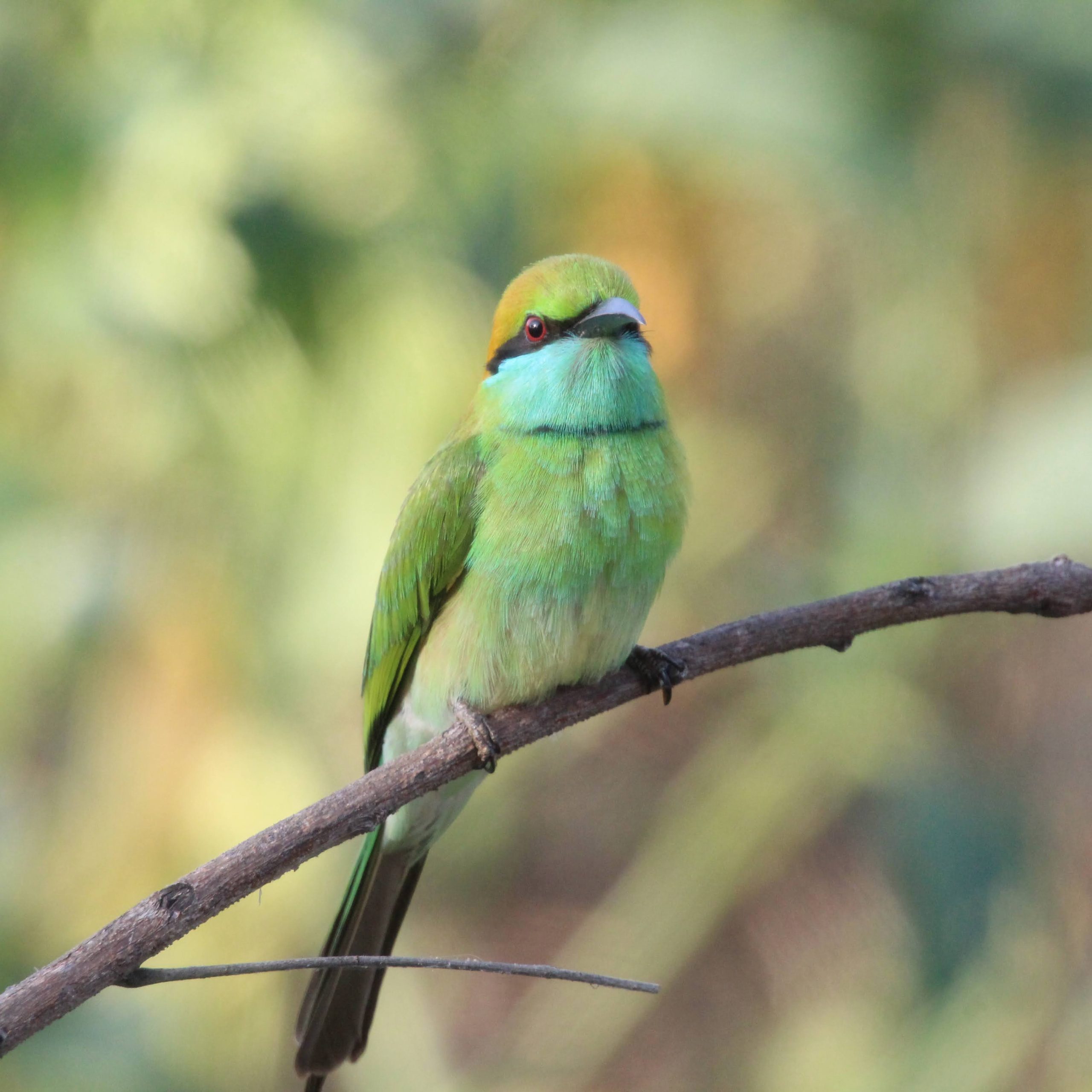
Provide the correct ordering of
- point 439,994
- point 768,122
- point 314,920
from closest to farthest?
point 768,122
point 314,920
point 439,994

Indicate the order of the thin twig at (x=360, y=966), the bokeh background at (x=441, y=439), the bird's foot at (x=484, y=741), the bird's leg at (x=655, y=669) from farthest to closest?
the bokeh background at (x=441, y=439)
the bird's leg at (x=655, y=669)
the bird's foot at (x=484, y=741)
the thin twig at (x=360, y=966)

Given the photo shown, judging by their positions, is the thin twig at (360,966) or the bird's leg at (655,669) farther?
the bird's leg at (655,669)

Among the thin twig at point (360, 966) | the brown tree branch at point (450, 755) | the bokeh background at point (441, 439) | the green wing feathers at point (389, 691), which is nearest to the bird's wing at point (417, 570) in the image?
the green wing feathers at point (389, 691)

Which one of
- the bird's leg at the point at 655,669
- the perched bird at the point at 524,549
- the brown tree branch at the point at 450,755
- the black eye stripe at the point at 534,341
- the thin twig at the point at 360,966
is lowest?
the thin twig at the point at 360,966

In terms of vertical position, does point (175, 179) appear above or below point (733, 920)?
above

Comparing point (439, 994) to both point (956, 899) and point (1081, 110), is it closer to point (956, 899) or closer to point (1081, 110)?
point (956, 899)

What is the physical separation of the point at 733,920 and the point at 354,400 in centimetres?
147

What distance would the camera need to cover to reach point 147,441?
117 inches

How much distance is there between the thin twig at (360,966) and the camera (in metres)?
1.33

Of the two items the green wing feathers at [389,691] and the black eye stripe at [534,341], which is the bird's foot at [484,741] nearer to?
the green wing feathers at [389,691]

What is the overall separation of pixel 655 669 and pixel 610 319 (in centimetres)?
58

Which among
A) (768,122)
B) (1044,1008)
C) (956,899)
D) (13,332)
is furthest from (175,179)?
(1044,1008)

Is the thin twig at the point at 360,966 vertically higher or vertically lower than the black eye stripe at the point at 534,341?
lower

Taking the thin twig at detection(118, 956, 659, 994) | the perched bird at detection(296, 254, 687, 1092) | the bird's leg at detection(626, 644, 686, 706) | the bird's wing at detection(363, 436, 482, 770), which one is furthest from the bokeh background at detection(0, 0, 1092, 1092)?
the thin twig at detection(118, 956, 659, 994)
